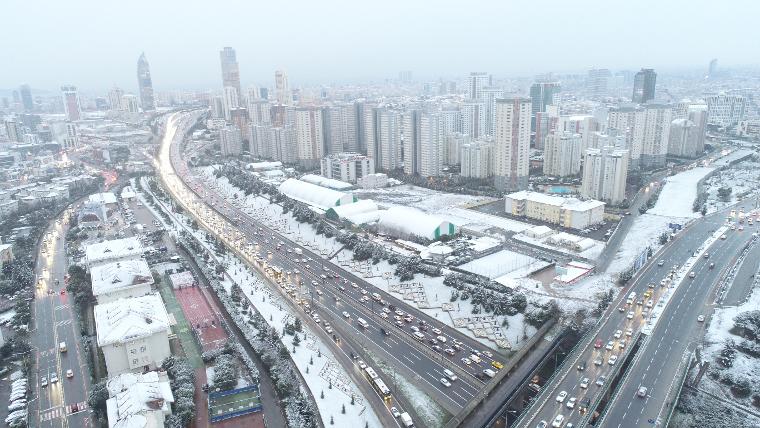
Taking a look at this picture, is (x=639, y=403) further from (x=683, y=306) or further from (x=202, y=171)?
(x=202, y=171)

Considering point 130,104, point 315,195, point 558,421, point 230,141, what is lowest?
point 558,421

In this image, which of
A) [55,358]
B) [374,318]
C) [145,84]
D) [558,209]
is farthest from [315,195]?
[145,84]

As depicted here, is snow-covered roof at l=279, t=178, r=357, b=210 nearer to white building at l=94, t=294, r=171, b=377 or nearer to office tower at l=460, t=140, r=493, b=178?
office tower at l=460, t=140, r=493, b=178

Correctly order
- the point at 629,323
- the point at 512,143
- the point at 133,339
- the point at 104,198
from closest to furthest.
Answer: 1. the point at 133,339
2. the point at 629,323
3. the point at 512,143
4. the point at 104,198

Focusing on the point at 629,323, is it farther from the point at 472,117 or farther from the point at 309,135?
the point at 472,117

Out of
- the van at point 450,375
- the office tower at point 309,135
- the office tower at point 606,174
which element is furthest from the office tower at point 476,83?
the van at point 450,375
